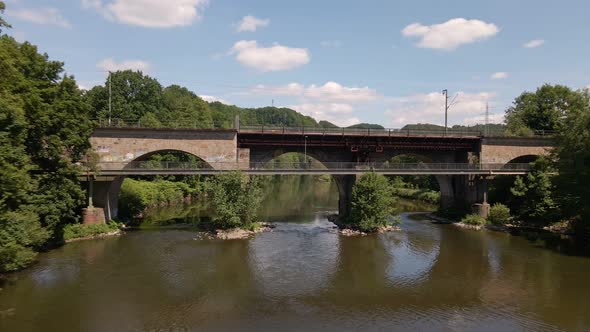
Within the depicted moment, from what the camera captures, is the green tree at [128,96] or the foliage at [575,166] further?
the green tree at [128,96]

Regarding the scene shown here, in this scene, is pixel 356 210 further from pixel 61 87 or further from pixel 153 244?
pixel 61 87

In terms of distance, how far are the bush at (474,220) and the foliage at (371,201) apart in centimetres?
995

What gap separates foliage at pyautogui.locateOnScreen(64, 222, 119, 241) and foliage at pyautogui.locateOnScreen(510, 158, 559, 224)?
1547 inches

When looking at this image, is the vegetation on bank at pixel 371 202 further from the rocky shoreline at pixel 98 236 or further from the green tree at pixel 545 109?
the green tree at pixel 545 109

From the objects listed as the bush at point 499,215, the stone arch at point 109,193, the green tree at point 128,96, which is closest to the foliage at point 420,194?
the bush at point 499,215

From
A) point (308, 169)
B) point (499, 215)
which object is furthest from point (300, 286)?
point (499, 215)

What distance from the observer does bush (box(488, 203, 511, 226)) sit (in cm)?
3856

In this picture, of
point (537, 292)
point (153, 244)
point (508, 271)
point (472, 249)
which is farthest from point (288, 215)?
point (537, 292)

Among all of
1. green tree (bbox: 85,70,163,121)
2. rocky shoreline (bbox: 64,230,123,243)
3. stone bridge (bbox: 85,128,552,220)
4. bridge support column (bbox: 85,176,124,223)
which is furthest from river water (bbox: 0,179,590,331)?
green tree (bbox: 85,70,163,121)

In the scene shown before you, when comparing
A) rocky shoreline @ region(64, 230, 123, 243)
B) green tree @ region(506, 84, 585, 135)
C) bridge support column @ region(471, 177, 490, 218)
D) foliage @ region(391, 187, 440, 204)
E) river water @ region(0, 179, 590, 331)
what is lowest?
river water @ region(0, 179, 590, 331)

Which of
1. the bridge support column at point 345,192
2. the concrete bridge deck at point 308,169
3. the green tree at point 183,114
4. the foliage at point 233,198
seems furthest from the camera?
the green tree at point 183,114

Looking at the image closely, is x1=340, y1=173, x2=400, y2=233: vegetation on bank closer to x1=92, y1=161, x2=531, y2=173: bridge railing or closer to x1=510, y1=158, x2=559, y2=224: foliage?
x1=92, y1=161, x2=531, y2=173: bridge railing

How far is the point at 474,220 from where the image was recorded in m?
39.1

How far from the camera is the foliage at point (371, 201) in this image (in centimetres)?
3488
